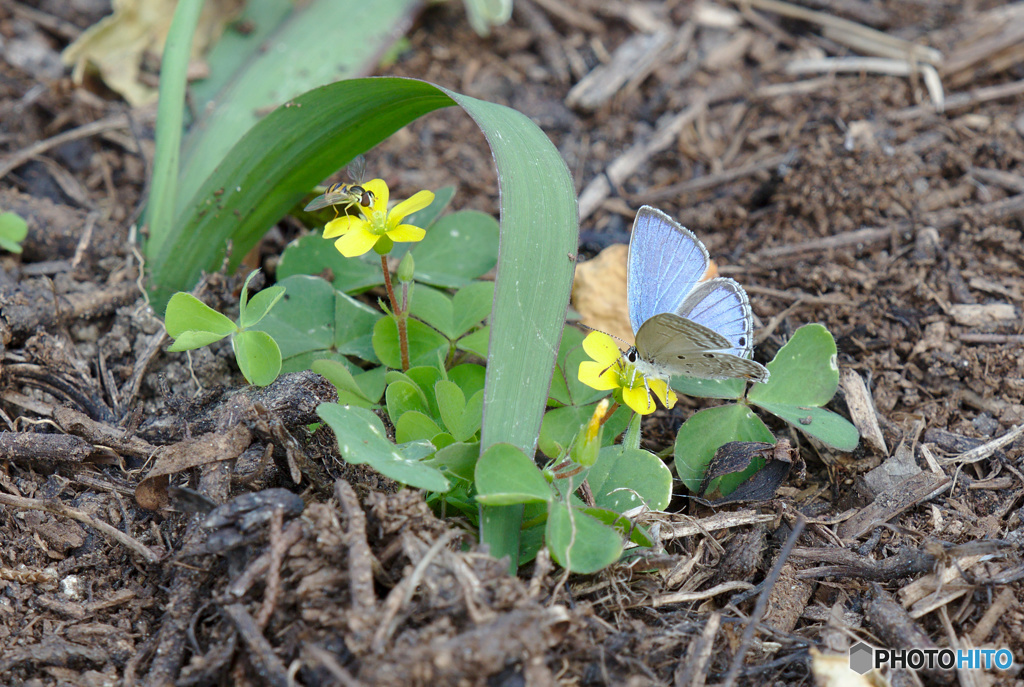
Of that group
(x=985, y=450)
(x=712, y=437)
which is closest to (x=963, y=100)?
(x=985, y=450)

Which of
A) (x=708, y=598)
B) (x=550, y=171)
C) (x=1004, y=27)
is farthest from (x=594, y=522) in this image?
(x=1004, y=27)

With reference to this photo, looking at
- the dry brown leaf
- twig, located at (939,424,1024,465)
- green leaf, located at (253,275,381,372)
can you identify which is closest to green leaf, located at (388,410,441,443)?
green leaf, located at (253,275,381,372)

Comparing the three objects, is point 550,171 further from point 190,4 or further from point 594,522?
point 190,4

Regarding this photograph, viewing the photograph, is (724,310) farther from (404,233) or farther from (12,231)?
(12,231)

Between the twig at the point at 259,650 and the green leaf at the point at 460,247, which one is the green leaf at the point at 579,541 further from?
the green leaf at the point at 460,247

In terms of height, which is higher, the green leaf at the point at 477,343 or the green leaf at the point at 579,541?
the green leaf at the point at 477,343

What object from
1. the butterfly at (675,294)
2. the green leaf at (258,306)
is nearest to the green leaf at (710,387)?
the butterfly at (675,294)

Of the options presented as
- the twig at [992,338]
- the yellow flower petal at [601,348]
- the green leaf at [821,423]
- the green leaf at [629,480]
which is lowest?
the twig at [992,338]
